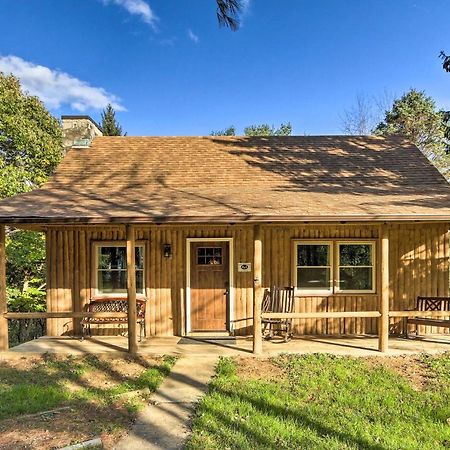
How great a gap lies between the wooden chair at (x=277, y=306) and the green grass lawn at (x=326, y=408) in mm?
1658

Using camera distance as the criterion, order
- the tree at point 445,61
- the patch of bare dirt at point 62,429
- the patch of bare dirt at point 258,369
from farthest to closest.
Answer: the tree at point 445,61
the patch of bare dirt at point 258,369
the patch of bare dirt at point 62,429

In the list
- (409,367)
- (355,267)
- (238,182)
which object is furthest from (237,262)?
(409,367)

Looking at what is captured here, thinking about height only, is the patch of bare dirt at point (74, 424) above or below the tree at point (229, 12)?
below

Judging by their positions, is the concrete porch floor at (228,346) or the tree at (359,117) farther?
the tree at (359,117)

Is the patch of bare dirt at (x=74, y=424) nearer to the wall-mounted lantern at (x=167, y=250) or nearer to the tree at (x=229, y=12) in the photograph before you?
the wall-mounted lantern at (x=167, y=250)

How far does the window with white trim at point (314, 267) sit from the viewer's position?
26.3ft

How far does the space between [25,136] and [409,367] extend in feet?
52.8

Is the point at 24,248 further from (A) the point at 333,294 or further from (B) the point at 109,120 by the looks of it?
(B) the point at 109,120

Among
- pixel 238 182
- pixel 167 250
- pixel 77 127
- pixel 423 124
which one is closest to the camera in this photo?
pixel 167 250

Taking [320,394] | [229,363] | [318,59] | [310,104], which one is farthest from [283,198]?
[310,104]

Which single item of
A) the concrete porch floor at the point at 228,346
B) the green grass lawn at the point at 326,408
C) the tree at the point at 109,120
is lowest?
the concrete porch floor at the point at 228,346

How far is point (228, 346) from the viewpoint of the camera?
7.00m

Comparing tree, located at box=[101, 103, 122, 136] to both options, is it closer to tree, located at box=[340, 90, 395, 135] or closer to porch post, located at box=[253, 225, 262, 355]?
tree, located at box=[340, 90, 395, 135]

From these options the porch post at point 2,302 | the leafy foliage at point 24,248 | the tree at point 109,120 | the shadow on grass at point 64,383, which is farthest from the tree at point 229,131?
the shadow on grass at point 64,383
